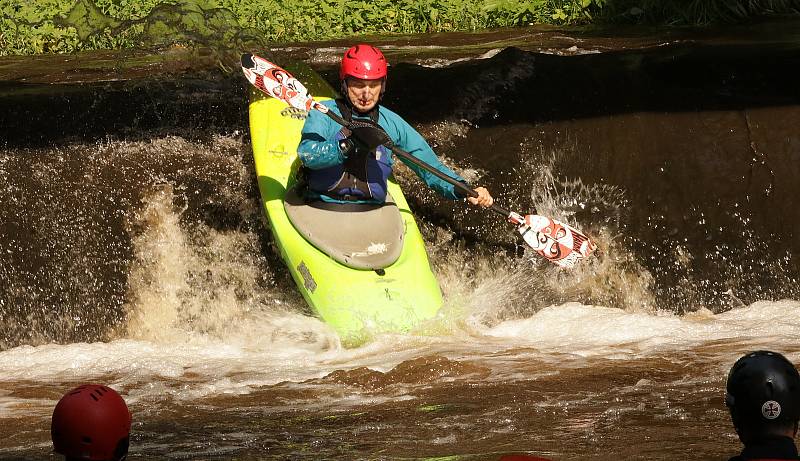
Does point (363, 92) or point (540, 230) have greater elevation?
point (363, 92)

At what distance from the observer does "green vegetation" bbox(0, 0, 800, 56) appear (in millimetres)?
10172

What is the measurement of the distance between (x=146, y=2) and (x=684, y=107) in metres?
5.10

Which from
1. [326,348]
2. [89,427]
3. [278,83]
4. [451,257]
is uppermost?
[278,83]

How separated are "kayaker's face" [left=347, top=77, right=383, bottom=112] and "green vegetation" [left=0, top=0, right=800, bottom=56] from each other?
3904 millimetres

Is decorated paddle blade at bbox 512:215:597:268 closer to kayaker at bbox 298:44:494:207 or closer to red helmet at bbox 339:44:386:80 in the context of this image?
kayaker at bbox 298:44:494:207

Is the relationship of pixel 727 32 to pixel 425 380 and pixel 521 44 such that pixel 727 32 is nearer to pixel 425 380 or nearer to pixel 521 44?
pixel 521 44

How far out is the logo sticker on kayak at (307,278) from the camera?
242 inches

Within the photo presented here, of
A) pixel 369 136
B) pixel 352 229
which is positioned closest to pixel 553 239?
pixel 352 229

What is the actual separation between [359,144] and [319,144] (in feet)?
0.73

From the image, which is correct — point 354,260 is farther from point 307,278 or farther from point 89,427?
point 89,427

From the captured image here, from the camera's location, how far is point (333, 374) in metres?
5.40

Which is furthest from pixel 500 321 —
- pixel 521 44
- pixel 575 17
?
pixel 575 17

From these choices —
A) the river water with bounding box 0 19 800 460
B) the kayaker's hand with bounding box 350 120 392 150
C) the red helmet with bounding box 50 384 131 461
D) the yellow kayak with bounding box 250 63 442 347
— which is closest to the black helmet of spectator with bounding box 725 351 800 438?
the red helmet with bounding box 50 384 131 461

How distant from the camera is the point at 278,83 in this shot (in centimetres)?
658
